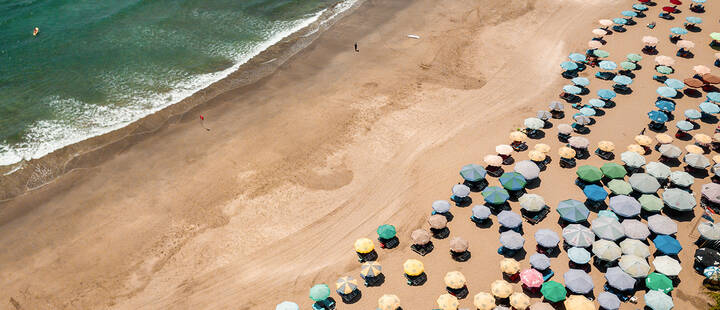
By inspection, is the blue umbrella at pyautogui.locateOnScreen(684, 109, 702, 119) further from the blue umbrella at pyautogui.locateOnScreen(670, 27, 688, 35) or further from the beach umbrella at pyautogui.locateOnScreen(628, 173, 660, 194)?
the blue umbrella at pyautogui.locateOnScreen(670, 27, 688, 35)

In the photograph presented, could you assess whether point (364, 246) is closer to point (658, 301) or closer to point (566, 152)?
point (658, 301)

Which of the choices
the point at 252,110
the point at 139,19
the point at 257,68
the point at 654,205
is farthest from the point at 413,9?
the point at 654,205

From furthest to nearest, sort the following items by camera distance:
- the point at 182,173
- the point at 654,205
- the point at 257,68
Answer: the point at 257,68
the point at 182,173
the point at 654,205

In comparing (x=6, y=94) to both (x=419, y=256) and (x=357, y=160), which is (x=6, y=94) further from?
(x=419, y=256)

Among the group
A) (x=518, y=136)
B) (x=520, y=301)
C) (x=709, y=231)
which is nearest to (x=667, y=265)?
(x=709, y=231)

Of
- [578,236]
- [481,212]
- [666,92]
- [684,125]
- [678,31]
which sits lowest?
[578,236]


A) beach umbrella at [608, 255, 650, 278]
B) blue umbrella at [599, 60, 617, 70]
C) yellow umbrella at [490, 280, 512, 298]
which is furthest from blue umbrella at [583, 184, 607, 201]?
blue umbrella at [599, 60, 617, 70]
